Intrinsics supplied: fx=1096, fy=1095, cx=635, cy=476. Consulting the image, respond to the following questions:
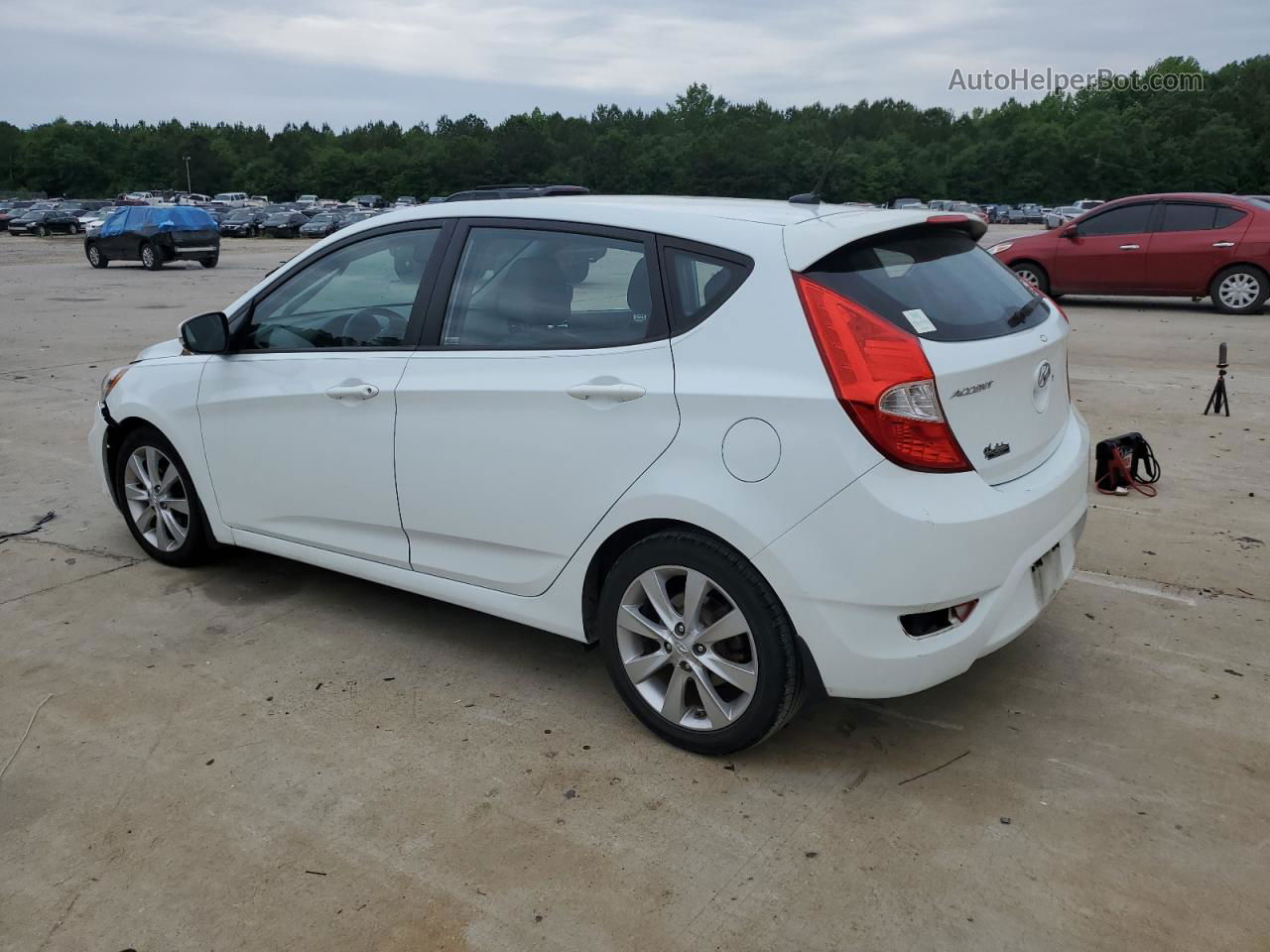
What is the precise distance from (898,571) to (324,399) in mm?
2263

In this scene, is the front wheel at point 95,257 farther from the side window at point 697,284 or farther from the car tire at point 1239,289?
the side window at point 697,284

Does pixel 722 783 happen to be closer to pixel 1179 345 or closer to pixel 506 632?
pixel 506 632

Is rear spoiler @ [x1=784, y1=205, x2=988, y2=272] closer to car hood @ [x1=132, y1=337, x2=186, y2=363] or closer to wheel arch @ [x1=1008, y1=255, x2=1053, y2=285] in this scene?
car hood @ [x1=132, y1=337, x2=186, y2=363]

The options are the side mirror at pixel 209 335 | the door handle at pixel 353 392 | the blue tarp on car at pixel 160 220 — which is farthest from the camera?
the blue tarp on car at pixel 160 220

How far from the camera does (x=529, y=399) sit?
350cm

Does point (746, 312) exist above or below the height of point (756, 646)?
above

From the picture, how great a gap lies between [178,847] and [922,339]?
2471 mm

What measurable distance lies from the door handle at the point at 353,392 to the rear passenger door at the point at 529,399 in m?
0.16

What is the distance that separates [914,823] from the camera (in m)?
3.03

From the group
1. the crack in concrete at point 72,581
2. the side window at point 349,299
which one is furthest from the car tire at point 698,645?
the crack in concrete at point 72,581

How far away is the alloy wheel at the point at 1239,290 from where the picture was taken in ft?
46.9

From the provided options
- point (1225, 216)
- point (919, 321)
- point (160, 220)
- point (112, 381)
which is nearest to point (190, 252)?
point (160, 220)

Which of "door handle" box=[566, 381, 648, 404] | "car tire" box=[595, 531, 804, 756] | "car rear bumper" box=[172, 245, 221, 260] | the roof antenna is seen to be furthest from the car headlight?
Answer: "car rear bumper" box=[172, 245, 221, 260]

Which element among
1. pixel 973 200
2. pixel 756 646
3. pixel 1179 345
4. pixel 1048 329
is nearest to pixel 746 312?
pixel 756 646
